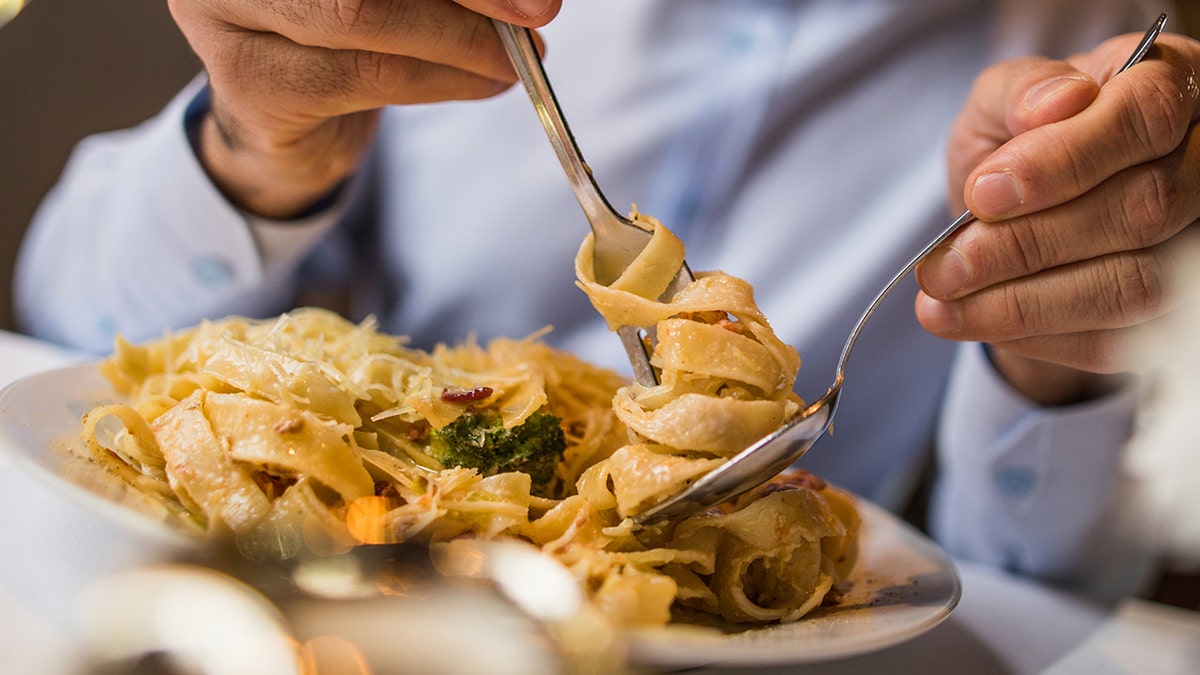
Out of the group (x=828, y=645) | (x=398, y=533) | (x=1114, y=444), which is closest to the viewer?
(x=828, y=645)

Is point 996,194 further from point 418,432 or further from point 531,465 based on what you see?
point 418,432

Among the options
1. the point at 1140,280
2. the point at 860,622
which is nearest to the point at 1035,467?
the point at 1140,280

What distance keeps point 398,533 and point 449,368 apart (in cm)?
46

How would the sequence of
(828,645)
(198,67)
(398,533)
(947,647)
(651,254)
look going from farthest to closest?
(198,67) → (947,647) → (651,254) → (398,533) → (828,645)

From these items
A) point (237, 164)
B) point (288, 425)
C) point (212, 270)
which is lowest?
point (212, 270)

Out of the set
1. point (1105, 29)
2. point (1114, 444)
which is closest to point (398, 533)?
point (1114, 444)

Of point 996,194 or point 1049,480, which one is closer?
point 996,194

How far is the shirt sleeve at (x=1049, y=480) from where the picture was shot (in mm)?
1768

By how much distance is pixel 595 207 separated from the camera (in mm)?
1114

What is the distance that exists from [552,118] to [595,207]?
0.13 meters

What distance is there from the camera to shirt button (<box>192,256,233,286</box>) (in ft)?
6.93

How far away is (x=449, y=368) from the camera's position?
128 cm

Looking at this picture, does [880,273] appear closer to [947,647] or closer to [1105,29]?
[1105,29]

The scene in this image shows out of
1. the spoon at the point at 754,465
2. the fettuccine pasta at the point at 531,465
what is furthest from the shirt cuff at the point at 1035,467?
the spoon at the point at 754,465
